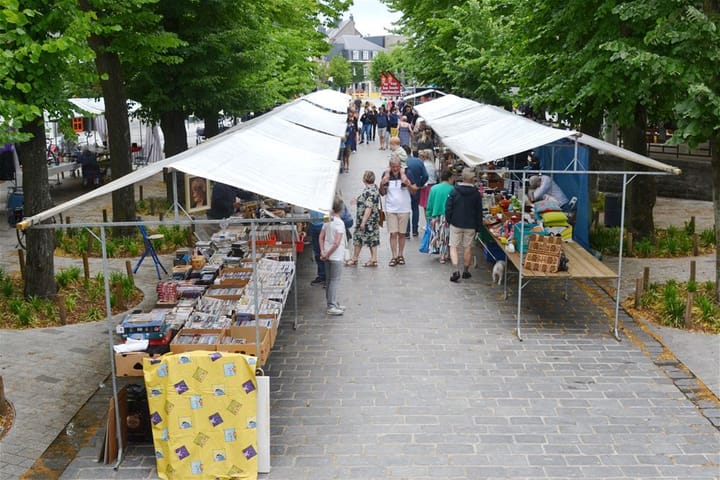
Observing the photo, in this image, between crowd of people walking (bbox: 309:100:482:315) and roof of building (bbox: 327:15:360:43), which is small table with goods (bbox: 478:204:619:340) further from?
roof of building (bbox: 327:15:360:43)

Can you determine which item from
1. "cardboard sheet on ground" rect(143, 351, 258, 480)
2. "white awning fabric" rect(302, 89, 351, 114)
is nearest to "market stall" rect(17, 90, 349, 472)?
"cardboard sheet on ground" rect(143, 351, 258, 480)

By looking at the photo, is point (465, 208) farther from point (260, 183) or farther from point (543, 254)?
point (260, 183)

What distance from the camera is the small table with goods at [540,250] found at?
419 inches

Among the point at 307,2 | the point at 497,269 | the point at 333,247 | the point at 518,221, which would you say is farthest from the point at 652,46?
the point at 307,2

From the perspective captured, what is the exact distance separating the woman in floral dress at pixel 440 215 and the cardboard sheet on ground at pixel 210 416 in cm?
768

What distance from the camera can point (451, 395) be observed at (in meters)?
8.65

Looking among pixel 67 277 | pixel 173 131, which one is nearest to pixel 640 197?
pixel 67 277

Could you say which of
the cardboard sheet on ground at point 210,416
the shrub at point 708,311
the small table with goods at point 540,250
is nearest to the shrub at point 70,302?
the cardboard sheet on ground at point 210,416

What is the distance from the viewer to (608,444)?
7.52 m

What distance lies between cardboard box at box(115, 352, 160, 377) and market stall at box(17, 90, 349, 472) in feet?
0.28

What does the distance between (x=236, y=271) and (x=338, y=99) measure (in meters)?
16.0

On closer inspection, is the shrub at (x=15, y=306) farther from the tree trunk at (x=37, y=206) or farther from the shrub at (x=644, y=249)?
the shrub at (x=644, y=249)

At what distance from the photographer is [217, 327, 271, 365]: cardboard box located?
7.86 m

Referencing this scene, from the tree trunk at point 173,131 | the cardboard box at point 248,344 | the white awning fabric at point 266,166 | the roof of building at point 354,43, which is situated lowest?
the cardboard box at point 248,344
